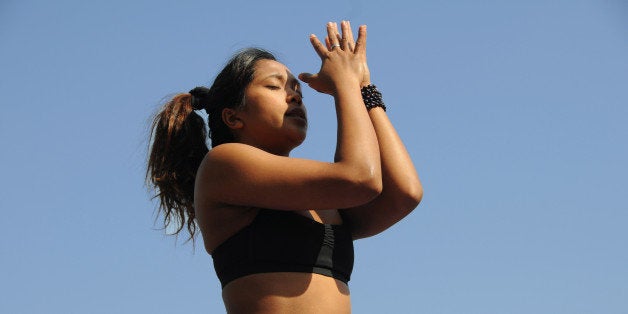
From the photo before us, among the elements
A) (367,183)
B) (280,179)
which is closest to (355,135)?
(367,183)

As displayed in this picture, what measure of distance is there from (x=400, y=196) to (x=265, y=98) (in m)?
1.03

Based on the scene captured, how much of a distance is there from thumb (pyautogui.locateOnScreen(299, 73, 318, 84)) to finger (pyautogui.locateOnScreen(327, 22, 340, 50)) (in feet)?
0.80

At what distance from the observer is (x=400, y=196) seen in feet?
18.2

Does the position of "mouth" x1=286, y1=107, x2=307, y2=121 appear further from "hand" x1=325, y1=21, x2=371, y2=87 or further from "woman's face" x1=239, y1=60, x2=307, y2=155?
"hand" x1=325, y1=21, x2=371, y2=87

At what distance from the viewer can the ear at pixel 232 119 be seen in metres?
5.67

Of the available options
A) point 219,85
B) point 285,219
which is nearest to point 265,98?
point 219,85

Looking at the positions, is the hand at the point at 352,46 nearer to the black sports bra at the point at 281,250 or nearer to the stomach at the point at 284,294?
the black sports bra at the point at 281,250

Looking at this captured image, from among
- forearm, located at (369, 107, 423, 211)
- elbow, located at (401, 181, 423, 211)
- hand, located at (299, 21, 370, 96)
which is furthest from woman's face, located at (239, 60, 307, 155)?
elbow, located at (401, 181, 423, 211)

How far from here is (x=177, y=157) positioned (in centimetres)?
601

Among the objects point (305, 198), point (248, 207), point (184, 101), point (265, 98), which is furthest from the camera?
point (184, 101)

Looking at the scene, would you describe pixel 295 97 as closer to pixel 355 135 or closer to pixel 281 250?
pixel 355 135

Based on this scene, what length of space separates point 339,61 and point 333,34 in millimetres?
308

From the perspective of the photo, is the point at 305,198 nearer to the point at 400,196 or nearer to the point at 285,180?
the point at 285,180

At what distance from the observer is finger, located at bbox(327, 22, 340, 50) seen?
5.71 meters
